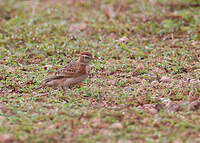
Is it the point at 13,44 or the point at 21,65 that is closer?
the point at 21,65

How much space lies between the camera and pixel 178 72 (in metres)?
9.69

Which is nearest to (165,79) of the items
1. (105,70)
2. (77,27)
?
(105,70)

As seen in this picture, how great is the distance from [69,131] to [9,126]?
98 cm

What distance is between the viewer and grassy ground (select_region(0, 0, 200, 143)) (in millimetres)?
6281

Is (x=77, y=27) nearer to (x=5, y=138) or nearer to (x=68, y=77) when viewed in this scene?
(x=68, y=77)

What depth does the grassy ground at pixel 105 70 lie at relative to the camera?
6.28 meters

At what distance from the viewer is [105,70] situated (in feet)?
32.7

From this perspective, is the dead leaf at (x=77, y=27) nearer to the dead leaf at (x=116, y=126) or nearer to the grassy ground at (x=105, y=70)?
the grassy ground at (x=105, y=70)

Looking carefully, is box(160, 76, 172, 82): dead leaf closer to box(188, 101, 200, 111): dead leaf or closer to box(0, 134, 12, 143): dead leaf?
box(188, 101, 200, 111): dead leaf

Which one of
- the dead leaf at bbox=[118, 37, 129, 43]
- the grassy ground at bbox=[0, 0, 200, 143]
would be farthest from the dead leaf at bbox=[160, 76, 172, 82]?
the dead leaf at bbox=[118, 37, 129, 43]

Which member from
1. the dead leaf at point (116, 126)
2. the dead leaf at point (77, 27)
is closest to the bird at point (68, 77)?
the dead leaf at point (116, 126)

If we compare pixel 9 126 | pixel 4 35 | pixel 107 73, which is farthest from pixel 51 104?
pixel 4 35

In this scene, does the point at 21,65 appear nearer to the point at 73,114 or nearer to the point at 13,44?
the point at 13,44

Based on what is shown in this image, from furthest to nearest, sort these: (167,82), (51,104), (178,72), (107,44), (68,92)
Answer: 1. (107,44)
2. (178,72)
3. (167,82)
4. (68,92)
5. (51,104)
